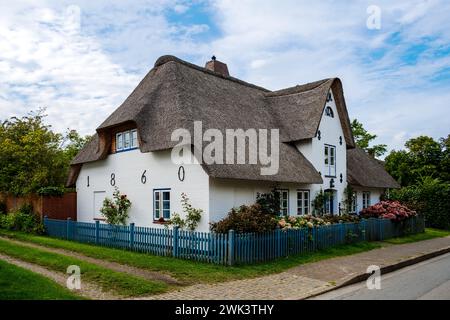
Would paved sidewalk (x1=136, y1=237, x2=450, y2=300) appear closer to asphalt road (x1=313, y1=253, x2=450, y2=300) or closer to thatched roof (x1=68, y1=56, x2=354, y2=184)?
asphalt road (x1=313, y1=253, x2=450, y2=300)

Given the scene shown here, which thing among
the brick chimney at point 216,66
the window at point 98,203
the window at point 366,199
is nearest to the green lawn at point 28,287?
the window at point 98,203

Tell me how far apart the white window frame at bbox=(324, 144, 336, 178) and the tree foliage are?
15.6 m

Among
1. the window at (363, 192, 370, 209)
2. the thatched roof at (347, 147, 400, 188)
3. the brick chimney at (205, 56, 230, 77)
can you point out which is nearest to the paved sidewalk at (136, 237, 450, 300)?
the thatched roof at (347, 147, 400, 188)

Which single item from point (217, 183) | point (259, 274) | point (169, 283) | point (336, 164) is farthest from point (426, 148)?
point (169, 283)

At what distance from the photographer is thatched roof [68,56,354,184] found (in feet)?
56.6

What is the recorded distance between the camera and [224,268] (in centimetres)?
1280

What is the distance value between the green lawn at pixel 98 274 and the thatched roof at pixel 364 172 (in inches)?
699

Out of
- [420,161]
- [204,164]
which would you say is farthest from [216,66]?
[420,161]

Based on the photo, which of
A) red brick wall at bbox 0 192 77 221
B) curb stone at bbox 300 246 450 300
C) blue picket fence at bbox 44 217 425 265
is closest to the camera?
curb stone at bbox 300 246 450 300

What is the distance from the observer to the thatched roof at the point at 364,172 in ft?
87.5

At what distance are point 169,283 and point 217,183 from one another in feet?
19.2

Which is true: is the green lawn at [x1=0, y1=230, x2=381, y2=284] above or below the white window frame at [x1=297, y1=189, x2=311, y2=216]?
below

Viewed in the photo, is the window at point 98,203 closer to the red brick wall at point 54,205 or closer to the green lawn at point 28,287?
the red brick wall at point 54,205
